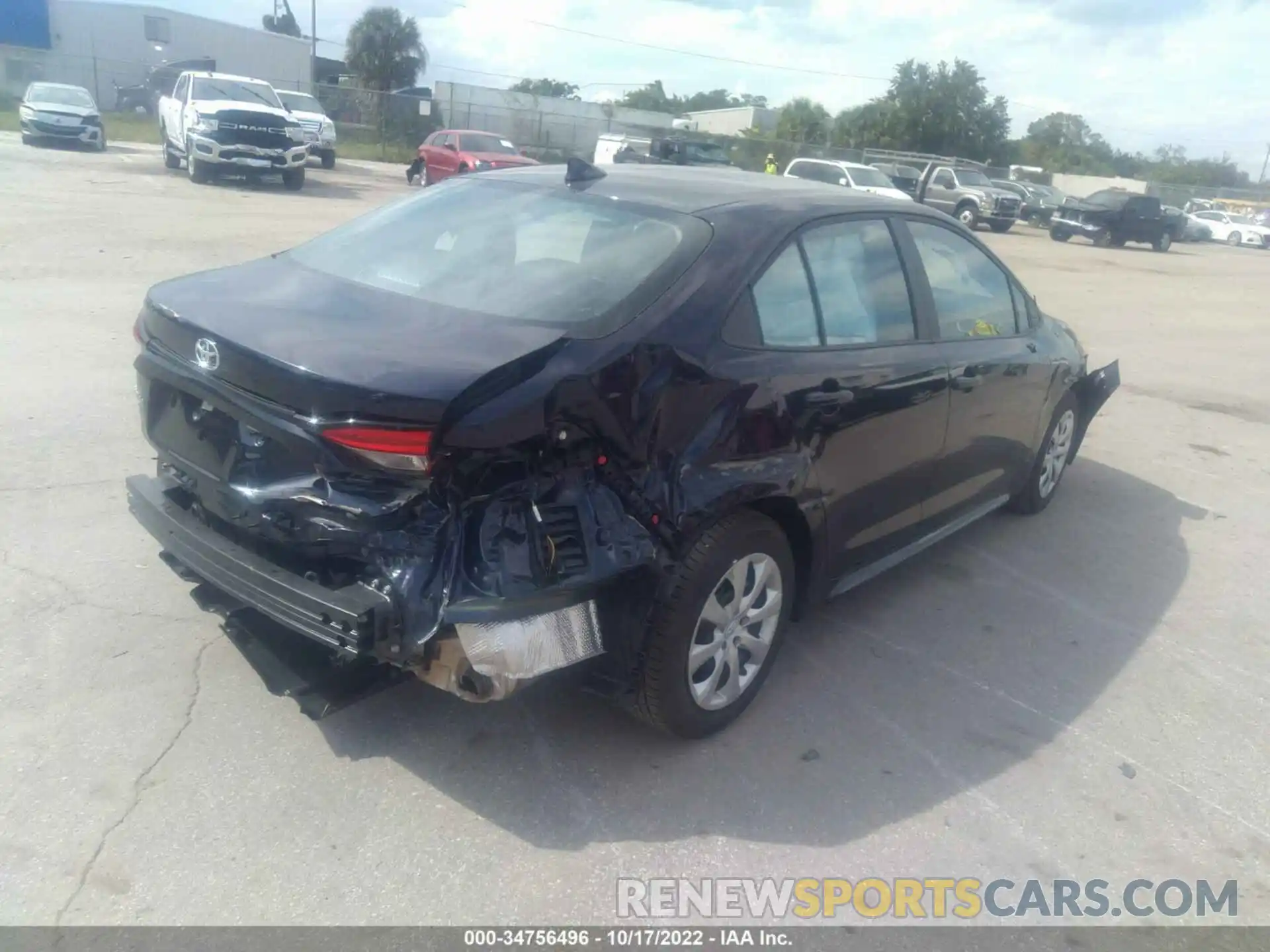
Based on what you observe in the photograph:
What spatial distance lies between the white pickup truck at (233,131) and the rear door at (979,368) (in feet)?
61.3

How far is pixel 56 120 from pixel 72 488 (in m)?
25.8

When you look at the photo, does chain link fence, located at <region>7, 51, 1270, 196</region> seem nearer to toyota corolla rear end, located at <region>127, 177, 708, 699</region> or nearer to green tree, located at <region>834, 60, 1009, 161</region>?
green tree, located at <region>834, 60, 1009, 161</region>

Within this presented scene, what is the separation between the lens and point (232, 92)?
2172 cm

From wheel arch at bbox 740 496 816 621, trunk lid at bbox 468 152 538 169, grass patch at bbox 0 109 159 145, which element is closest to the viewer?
wheel arch at bbox 740 496 816 621

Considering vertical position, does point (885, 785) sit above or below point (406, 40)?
below

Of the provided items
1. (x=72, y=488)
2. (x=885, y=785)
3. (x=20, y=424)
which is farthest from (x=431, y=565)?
(x=20, y=424)

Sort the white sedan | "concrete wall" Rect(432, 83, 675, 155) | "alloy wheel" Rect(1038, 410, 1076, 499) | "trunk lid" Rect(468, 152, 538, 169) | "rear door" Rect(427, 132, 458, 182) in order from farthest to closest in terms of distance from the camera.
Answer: "concrete wall" Rect(432, 83, 675, 155) → the white sedan → "rear door" Rect(427, 132, 458, 182) → "trunk lid" Rect(468, 152, 538, 169) → "alloy wheel" Rect(1038, 410, 1076, 499)

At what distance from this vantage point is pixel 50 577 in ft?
13.7

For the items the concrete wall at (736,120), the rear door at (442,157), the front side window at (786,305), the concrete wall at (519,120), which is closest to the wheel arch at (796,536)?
the front side window at (786,305)

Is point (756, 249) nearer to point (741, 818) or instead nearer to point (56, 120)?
point (741, 818)

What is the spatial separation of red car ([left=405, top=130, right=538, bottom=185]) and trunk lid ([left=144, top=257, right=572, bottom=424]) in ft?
70.8

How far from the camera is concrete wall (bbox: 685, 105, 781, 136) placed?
2682 inches

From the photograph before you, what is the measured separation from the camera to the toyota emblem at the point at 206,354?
310 cm

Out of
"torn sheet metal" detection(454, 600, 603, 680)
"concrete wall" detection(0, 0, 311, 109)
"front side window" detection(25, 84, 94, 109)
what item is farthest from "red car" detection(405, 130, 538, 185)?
"concrete wall" detection(0, 0, 311, 109)
